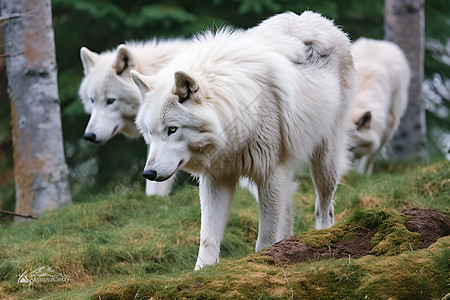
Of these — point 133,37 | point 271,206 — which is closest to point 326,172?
point 271,206

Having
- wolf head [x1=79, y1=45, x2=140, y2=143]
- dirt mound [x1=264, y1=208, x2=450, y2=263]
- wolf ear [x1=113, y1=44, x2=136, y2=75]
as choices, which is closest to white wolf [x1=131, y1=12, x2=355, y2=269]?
dirt mound [x1=264, y1=208, x2=450, y2=263]

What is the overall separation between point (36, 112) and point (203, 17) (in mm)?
3628

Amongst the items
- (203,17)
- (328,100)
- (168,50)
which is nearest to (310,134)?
(328,100)

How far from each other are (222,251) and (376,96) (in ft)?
13.8

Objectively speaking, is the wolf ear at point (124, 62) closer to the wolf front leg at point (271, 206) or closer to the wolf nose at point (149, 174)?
the wolf front leg at point (271, 206)

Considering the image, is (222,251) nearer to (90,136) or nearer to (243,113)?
(243,113)

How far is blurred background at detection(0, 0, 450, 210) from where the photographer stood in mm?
9117

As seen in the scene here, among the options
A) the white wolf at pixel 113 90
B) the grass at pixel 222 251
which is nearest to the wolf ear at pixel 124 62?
→ the white wolf at pixel 113 90

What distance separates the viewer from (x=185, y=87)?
3812 mm

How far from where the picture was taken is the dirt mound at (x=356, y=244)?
11.1 feet

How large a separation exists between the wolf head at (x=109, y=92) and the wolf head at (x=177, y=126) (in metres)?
2.99

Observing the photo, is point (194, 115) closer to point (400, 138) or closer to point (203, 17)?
point (203, 17)

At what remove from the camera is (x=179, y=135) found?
12.7 ft

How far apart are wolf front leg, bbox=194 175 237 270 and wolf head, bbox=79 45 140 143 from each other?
284cm
